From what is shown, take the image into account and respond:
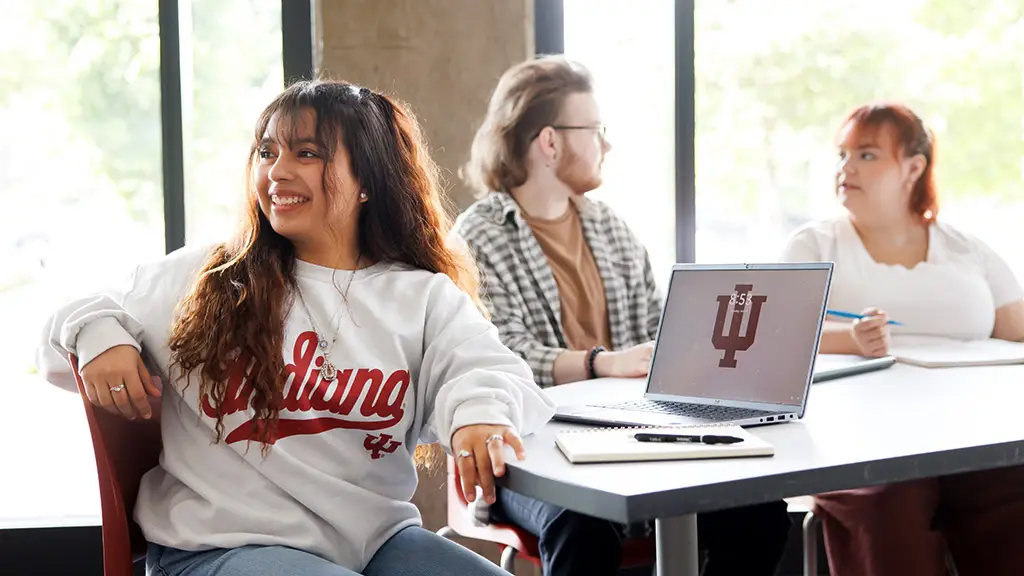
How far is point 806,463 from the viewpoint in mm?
1141

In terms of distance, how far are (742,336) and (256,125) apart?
0.85 metres

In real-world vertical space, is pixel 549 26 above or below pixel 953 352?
above

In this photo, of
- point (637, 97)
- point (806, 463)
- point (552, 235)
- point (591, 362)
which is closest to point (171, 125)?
point (552, 235)

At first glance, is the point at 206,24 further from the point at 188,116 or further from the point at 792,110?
the point at 792,110

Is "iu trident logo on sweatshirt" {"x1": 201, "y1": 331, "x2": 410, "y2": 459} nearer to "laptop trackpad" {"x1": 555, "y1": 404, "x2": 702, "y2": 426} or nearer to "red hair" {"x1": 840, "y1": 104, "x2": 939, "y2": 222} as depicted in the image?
"laptop trackpad" {"x1": 555, "y1": 404, "x2": 702, "y2": 426}

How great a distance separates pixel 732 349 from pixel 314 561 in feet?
2.28

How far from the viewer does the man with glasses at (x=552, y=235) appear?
2.21 meters

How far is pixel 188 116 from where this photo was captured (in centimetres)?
279

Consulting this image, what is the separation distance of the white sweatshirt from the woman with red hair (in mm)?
980

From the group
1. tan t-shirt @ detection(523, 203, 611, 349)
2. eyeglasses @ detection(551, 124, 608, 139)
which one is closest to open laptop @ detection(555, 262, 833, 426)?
tan t-shirt @ detection(523, 203, 611, 349)

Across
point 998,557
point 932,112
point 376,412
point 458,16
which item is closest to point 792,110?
point 932,112

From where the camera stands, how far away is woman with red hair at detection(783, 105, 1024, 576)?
6.65 feet

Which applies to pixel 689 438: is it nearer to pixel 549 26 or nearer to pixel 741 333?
pixel 741 333

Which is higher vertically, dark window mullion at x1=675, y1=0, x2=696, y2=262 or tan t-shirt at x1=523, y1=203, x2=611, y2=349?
dark window mullion at x1=675, y1=0, x2=696, y2=262
